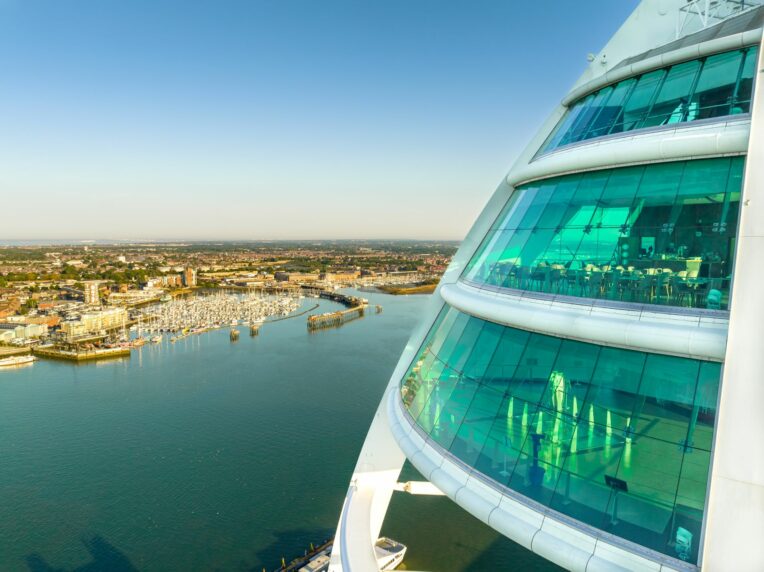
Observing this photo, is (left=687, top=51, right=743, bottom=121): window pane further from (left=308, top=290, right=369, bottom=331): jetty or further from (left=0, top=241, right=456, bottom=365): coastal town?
(left=308, top=290, right=369, bottom=331): jetty

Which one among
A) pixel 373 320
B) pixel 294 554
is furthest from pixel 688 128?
pixel 373 320

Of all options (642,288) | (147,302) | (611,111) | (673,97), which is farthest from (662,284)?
(147,302)

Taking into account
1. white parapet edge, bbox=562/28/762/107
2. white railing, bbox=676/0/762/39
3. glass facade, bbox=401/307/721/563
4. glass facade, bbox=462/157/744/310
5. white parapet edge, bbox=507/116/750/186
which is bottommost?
glass facade, bbox=401/307/721/563

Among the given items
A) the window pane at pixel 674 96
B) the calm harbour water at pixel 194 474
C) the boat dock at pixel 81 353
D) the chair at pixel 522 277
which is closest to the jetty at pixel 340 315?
the boat dock at pixel 81 353

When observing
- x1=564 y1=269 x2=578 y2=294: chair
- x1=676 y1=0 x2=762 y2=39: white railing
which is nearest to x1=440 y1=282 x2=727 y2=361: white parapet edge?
x1=564 y1=269 x2=578 y2=294: chair

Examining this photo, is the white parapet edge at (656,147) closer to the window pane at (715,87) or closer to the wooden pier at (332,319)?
the window pane at (715,87)
